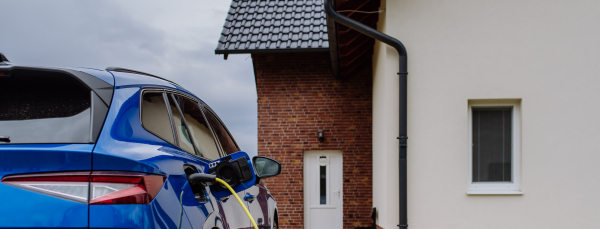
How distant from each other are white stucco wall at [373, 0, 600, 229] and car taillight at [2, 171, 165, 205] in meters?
4.16

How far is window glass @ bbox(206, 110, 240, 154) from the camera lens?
11.3ft

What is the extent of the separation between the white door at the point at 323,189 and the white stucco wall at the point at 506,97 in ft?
16.1

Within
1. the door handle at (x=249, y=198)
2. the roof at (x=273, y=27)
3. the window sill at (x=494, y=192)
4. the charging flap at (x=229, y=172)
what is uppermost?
the roof at (x=273, y=27)

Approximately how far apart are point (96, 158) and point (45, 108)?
18.0 inches

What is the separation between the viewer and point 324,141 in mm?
10055

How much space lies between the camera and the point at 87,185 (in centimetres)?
153

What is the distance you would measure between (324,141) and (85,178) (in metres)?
8.63

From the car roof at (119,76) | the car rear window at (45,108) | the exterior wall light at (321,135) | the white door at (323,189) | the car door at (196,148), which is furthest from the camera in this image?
the white door at (323,189)

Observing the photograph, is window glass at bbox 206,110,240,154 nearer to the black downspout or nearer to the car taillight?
the car taillight

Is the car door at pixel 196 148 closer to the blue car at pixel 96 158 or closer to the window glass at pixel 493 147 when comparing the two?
the blue car at pixel 96 158

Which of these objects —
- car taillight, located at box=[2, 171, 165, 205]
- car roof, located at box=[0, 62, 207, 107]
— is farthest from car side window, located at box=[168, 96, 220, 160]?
car taillight, located at box=[2, 171, 165, 205]

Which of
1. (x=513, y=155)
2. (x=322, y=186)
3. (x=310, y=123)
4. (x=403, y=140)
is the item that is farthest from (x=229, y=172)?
(x=322, y=186)

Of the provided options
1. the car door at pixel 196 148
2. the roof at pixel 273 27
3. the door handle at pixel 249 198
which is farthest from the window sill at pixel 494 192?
the roof at pixel 273 27

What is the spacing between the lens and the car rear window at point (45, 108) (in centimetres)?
168
